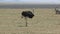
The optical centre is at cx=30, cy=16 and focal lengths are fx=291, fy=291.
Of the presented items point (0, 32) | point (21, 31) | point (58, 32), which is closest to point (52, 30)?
point (58, 32)

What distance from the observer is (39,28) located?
19.3 metres

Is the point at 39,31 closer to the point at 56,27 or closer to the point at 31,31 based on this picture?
the point at 31,31

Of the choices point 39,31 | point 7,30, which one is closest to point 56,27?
point 39,31

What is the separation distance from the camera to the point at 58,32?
58.5 feet

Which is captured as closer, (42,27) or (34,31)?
(34,31)

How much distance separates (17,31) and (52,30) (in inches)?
90.3

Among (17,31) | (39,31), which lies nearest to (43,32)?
(39,31)

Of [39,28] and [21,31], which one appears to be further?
[39,28]

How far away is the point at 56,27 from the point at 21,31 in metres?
3.10

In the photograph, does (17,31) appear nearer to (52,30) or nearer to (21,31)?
(21,31)

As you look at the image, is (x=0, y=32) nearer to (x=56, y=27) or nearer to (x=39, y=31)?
(x=39, y=31)

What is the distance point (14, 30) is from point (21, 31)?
0.69m

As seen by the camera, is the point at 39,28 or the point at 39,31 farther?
the point at 39,28

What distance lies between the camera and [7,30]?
60.5 feet
